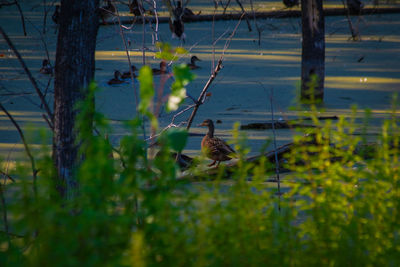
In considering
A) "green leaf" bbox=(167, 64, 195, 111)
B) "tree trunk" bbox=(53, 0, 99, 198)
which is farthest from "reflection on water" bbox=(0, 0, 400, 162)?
"green leaf" bbox=(167, 64, 195, 111)

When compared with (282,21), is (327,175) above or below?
below

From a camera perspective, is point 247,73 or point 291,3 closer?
point 247,73

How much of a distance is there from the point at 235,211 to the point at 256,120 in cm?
373

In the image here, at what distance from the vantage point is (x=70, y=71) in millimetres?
2480

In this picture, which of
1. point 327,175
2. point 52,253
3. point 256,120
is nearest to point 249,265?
point 327,175

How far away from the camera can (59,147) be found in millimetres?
2521

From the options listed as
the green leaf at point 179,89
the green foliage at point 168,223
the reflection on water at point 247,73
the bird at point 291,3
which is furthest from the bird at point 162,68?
the bird at point 291,3

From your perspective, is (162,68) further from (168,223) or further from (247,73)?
(247,73)

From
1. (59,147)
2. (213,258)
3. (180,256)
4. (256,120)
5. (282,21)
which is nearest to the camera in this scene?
(180,256)

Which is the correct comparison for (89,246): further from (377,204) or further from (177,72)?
(377,204)

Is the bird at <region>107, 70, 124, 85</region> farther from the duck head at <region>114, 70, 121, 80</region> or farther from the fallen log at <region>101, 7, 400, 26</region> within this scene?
the fallen log at <region>101, 7, 400, 26</region>

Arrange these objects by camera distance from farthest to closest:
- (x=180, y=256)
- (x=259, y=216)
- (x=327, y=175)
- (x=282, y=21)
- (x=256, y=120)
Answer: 1. (x=282, y=21)
2. (x=256, y=120)
3. (x=327, y=175)
4. (x=259, y=216)
5. (x=180, y=256)

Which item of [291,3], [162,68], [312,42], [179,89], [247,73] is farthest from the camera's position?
[291,3]

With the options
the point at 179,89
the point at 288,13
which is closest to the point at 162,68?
the point at 179,89
